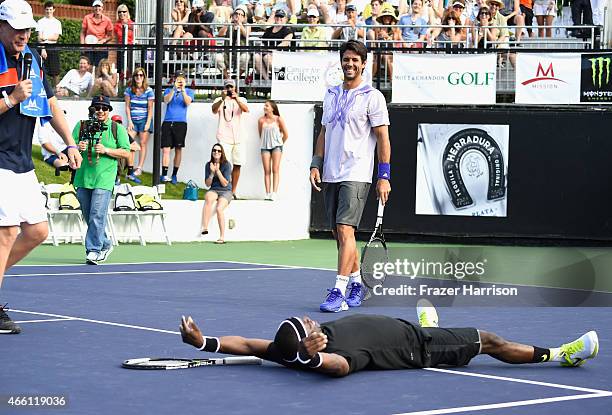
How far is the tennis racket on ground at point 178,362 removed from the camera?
24.7ft

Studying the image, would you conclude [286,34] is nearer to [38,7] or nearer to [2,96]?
[2,96]

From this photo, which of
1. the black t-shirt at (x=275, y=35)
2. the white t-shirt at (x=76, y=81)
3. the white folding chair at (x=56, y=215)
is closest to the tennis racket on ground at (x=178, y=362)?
the white folding chair at (x=56, y=215)

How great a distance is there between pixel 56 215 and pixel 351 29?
6772 millimetres

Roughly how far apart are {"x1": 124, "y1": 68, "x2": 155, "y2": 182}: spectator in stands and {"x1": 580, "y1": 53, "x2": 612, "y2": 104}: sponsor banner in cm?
759

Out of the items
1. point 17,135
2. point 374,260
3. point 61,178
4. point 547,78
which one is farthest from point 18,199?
point 547,78

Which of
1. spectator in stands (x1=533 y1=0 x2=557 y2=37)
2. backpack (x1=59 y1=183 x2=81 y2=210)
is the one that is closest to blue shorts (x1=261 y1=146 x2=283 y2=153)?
backpack (x1=59 y1=183 x2=81 y2=210)

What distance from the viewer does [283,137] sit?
22375 mm

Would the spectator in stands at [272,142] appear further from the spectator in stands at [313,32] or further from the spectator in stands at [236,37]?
the spectator in stands at [313,32]

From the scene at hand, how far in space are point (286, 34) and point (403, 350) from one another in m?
16.5

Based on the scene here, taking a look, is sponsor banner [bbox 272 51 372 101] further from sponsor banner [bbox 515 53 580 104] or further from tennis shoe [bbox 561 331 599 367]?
tennis shoe [bbox 561 331 599 367]

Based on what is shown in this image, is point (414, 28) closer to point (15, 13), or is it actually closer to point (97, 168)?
point (97, 168)

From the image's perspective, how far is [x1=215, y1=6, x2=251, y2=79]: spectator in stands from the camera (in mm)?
22984

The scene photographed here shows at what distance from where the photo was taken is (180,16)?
24703 millimetres

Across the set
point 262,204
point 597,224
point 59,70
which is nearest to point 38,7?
point 59,70
